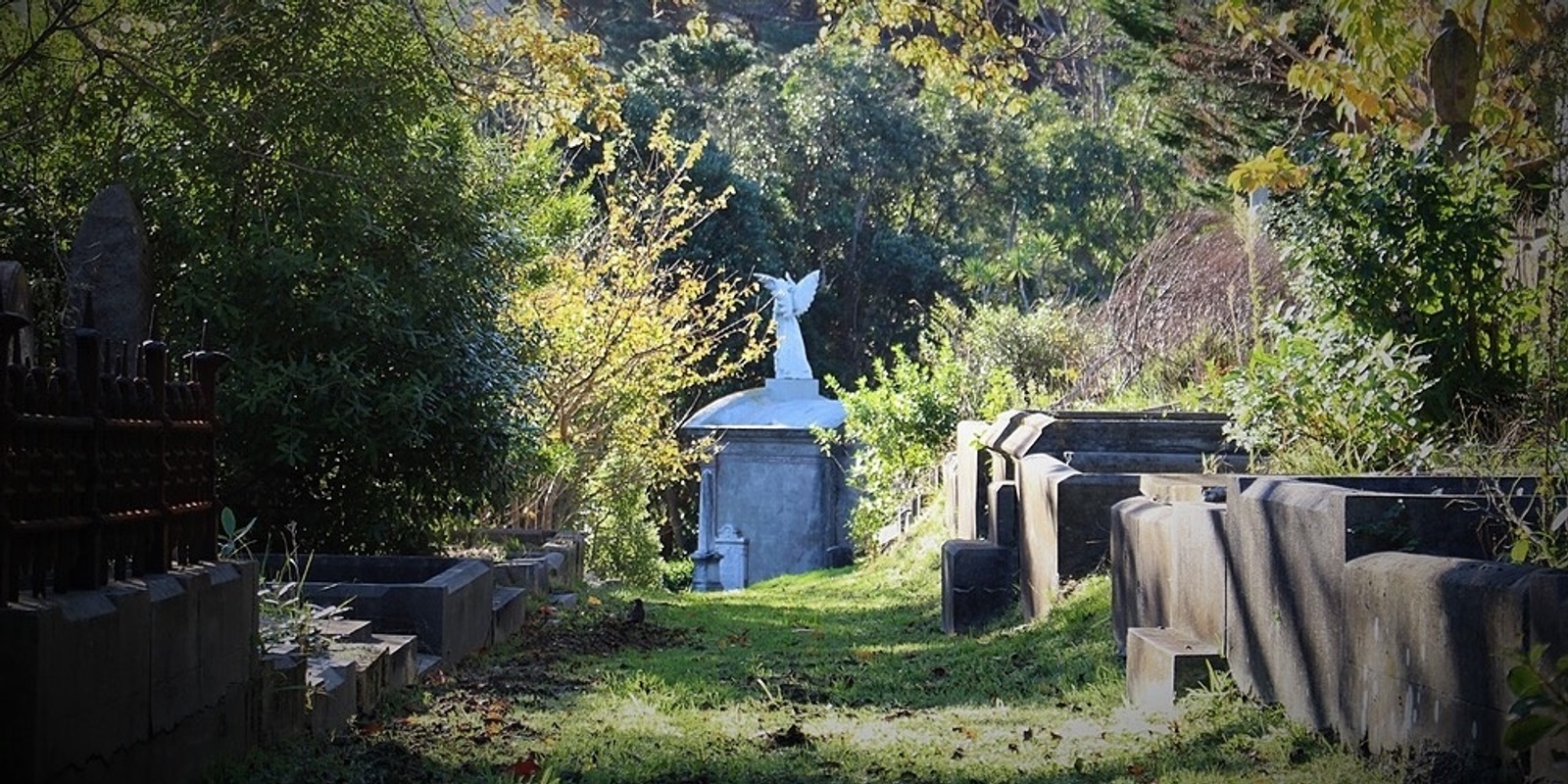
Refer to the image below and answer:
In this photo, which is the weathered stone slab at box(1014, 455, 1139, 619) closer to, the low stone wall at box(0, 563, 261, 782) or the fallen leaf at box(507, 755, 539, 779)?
the fallen leaf at box(507, 755, 539, 779)

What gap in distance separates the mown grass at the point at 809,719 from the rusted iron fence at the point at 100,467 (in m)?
0.90

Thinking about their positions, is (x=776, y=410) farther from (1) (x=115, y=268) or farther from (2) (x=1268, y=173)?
(1) (x=115, y=268)

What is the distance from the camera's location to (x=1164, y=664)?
764cm

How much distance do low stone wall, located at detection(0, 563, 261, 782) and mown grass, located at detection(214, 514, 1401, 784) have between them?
0.94ft

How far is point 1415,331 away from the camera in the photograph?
27.9ft

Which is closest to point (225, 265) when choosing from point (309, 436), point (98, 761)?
point (309, 436)

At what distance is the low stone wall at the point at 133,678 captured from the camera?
4391mm

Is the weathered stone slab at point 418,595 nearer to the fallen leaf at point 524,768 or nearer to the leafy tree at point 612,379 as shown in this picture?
the fallen leaf at point 524,768

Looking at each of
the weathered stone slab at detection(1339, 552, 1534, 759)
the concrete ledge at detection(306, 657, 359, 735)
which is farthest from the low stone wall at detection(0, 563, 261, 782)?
the weathered stone slab at detection(1339, 552, 1534, 759)

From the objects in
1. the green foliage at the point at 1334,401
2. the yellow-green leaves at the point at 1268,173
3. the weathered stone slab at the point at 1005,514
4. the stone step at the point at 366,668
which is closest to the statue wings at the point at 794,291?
the weathered stone slab at the point at 1005,514

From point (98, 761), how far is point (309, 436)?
22.8 feet

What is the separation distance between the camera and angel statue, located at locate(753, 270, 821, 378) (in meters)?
29.4

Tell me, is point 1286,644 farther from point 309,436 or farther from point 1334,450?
point 309,436

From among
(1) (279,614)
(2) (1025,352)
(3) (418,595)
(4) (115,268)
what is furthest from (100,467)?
(2) (1025,352)
